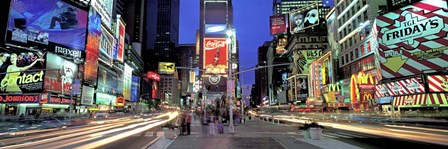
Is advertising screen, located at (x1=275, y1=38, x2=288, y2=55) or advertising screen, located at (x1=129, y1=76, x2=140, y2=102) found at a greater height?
advertising screen, located at (x1=275, y1=38, x2=288, y2=55)

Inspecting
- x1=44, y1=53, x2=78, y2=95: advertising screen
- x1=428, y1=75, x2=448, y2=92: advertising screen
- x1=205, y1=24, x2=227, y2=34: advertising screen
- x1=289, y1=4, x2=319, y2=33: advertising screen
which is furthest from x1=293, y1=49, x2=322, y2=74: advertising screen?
x1=44, y1=53, x2=78, y2=95: advertising screen

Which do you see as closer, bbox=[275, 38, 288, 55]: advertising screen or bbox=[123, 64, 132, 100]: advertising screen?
bbox=[123, 64, 132, 100]: advertising screen

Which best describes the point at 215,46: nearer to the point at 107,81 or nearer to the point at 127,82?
the point at 107,81

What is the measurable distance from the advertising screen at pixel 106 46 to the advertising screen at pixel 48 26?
20.5m

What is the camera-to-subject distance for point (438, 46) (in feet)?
146

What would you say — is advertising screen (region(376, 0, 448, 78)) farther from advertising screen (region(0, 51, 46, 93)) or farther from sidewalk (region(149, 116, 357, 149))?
advertising screen (region(0, 51, 46, 93))

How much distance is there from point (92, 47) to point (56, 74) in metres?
23.2

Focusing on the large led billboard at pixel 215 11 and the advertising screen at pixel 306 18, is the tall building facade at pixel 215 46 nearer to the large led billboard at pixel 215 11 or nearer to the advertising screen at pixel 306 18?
the large led billboard at pixel 215 11

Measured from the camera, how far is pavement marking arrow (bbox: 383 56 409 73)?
160 feet

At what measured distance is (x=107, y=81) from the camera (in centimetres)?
11706

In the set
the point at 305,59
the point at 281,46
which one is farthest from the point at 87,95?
the point at 281,46

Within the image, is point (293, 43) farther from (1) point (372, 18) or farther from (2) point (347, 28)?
(1) point (372, 18)

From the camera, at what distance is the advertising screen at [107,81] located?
10706 centimetres

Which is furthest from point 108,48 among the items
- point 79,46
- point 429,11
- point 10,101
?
point 429,11
